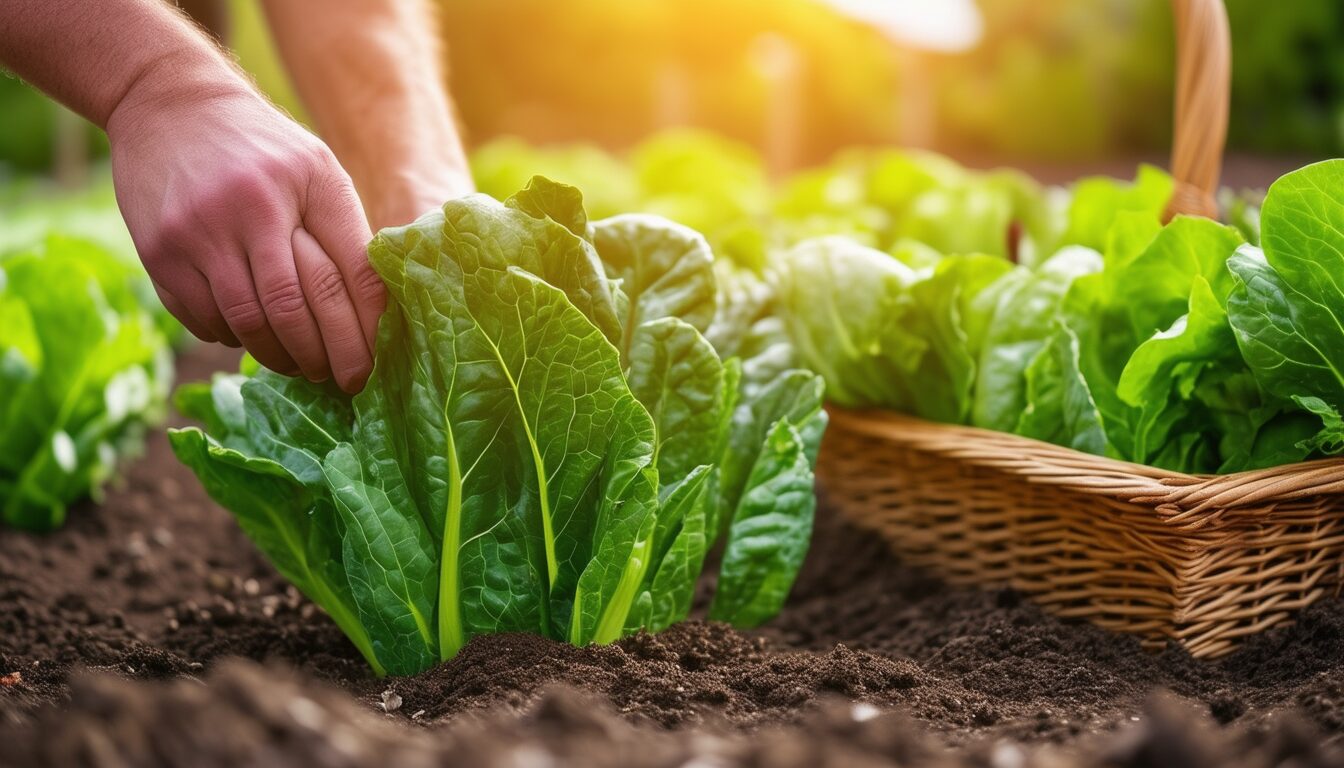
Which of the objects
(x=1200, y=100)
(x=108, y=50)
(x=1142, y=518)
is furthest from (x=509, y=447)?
(x=1200, y=100)

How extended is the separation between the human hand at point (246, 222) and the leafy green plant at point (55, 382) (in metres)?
1.38

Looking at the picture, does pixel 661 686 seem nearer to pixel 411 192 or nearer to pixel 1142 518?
pixel 1142 518

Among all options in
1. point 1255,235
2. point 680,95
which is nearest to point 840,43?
point 680,95

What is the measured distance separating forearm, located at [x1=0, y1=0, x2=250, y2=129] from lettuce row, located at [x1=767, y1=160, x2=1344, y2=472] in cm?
119

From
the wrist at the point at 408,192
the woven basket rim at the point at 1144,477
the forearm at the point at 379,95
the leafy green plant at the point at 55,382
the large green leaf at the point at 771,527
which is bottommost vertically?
the leafy green plant at the point at 55,382

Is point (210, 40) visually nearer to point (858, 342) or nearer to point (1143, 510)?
point (858, 342)

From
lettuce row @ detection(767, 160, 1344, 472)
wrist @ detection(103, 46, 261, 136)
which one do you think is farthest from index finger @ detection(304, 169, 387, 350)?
lettuce row @ detection(767, 160, 1344, 472)

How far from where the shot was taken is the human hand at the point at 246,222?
1.27 m

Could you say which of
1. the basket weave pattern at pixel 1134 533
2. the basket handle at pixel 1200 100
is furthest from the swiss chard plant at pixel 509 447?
the basket handle at pixel 1200 100

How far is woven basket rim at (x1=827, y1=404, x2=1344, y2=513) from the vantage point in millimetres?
1502

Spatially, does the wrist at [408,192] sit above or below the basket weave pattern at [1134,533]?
above

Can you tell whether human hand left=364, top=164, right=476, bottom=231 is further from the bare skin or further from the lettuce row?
the lettuce row

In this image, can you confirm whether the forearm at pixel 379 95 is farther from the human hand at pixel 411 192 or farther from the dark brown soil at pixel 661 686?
the dark brown soil at pixel 661 686

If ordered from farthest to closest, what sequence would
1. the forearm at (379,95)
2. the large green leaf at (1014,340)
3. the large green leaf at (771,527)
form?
the large green leaf at (1014,340) → the forearm at (379,95) → the large green leaf at (771,527)
